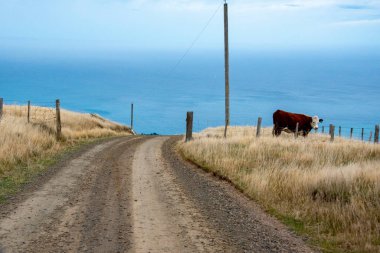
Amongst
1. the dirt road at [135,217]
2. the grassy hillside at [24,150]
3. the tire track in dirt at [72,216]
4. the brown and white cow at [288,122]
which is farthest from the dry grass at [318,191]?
the brown and white cow at [288,122]

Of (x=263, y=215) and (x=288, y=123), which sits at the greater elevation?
(x=288, y=123)

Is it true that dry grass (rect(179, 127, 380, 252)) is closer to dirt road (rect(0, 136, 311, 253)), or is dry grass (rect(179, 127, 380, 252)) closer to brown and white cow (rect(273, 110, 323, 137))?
dirt road (rect(0, 136, 311, 253))

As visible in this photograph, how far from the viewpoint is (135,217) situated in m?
8.27

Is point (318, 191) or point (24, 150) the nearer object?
point (318, 191)

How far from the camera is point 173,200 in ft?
32.2

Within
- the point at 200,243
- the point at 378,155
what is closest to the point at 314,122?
the point at 378,155

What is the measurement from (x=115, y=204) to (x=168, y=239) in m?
2.63

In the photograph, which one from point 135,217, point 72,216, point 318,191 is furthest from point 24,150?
point 318,191

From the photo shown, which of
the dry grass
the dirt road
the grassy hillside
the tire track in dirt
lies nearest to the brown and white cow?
the dry grass

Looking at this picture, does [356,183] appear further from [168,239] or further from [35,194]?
[35,194]

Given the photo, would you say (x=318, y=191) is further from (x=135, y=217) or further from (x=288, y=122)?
(x=288, y=122)

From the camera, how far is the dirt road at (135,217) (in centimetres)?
678

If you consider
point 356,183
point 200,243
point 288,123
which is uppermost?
point 288,123

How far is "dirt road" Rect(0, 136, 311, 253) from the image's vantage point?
678cm
